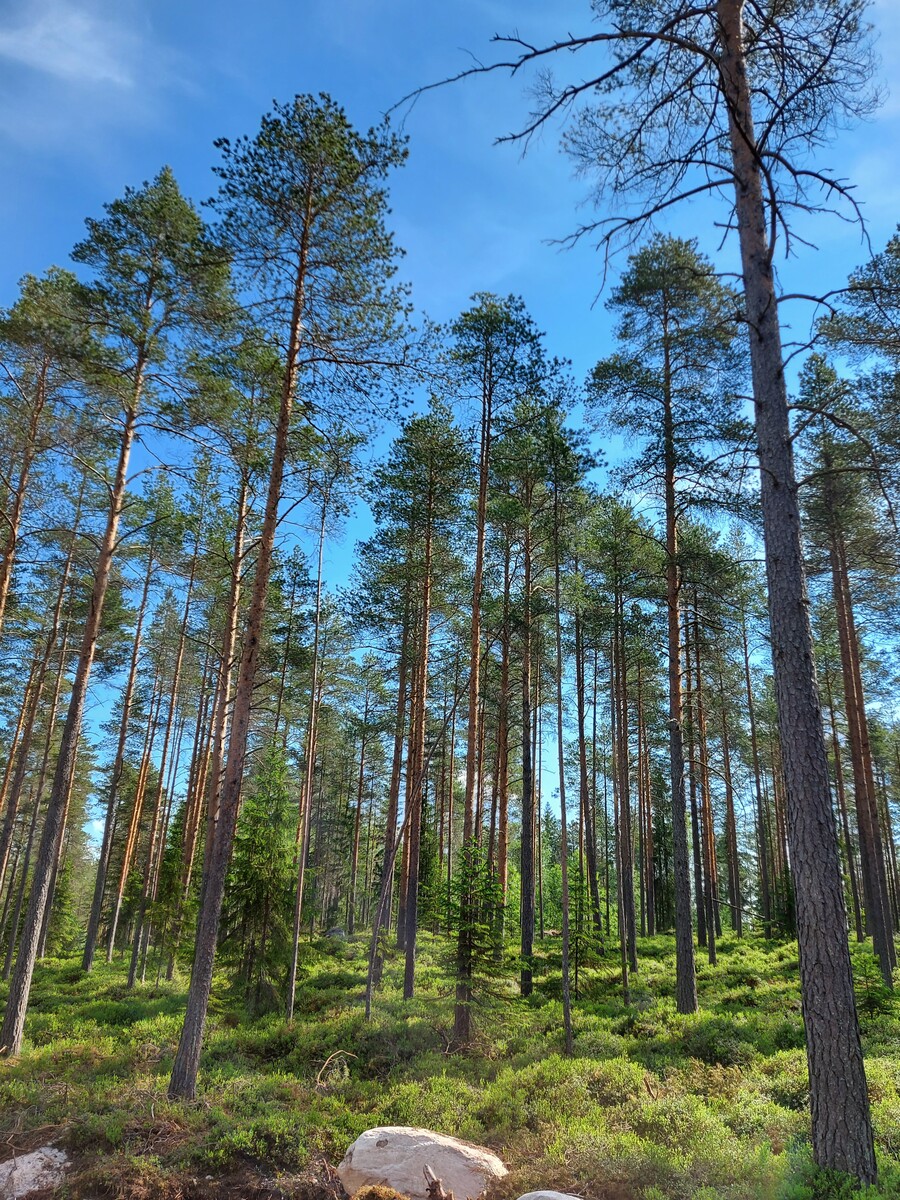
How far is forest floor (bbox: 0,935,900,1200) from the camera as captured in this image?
5684mm

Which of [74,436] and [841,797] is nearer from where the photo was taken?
[74,436]

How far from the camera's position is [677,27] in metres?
6.15

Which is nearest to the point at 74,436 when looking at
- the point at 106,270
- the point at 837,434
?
the point at 106,270

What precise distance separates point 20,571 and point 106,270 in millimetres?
7509

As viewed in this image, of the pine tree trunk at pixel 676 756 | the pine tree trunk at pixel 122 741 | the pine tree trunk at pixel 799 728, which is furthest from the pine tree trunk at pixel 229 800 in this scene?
the pine tree trunk at pixel 122 741

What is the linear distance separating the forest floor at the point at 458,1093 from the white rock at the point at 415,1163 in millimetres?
300

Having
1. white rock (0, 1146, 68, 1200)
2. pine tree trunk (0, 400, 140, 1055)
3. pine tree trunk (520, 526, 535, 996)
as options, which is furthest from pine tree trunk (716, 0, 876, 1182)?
pine tree trunk (0, 400, 140, 1055)

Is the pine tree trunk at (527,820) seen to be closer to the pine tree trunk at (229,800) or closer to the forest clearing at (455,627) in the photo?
the forest clearing at (455,627)

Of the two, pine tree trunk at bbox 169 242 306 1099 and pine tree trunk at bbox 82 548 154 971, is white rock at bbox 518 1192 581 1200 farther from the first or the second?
pine tree trunk at bbox 82 548 154 971

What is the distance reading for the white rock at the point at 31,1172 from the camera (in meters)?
5.64

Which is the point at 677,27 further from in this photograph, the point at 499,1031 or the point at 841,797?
the point at 841,797

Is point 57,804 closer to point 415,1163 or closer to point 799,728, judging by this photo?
point 415,1163

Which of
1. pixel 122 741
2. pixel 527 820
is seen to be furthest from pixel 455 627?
pixel 122 741

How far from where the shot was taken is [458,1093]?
8258 mm
